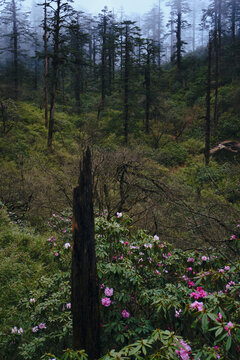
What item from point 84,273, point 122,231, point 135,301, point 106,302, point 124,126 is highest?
point 124,126

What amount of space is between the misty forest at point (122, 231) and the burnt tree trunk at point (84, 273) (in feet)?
0.03

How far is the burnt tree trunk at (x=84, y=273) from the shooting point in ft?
6.86

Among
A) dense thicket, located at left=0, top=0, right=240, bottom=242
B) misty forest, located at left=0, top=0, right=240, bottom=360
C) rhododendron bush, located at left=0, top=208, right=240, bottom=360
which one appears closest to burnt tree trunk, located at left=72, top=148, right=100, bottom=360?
misty forest, located at left=0, top=0, right=240, bottom=360

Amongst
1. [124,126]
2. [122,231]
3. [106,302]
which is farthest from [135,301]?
[124,126]

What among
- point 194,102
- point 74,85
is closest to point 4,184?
point 194,102

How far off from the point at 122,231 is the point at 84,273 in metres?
0.97

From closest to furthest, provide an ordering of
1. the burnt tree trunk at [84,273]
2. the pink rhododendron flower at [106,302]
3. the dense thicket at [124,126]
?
1. the burnt tree trunk at [84,273]
2. the pink rhododendron flower at [106,302]
3. the dense thicket at [124,126]

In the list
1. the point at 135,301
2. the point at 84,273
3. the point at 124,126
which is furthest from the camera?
the point at 124,126

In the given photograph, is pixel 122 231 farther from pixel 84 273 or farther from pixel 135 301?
pixel 84 273

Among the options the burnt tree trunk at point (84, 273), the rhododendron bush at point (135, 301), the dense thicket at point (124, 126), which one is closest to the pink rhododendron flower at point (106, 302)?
the rhododendron bush at point (135, 301)

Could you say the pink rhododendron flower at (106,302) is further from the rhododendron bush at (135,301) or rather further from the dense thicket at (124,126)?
the dense thicket at (124,126)

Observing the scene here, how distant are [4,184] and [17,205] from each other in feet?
3.13

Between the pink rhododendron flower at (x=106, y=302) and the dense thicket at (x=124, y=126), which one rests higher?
the dense thicket at (x=124, y=126)

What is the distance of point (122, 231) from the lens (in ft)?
9.78
